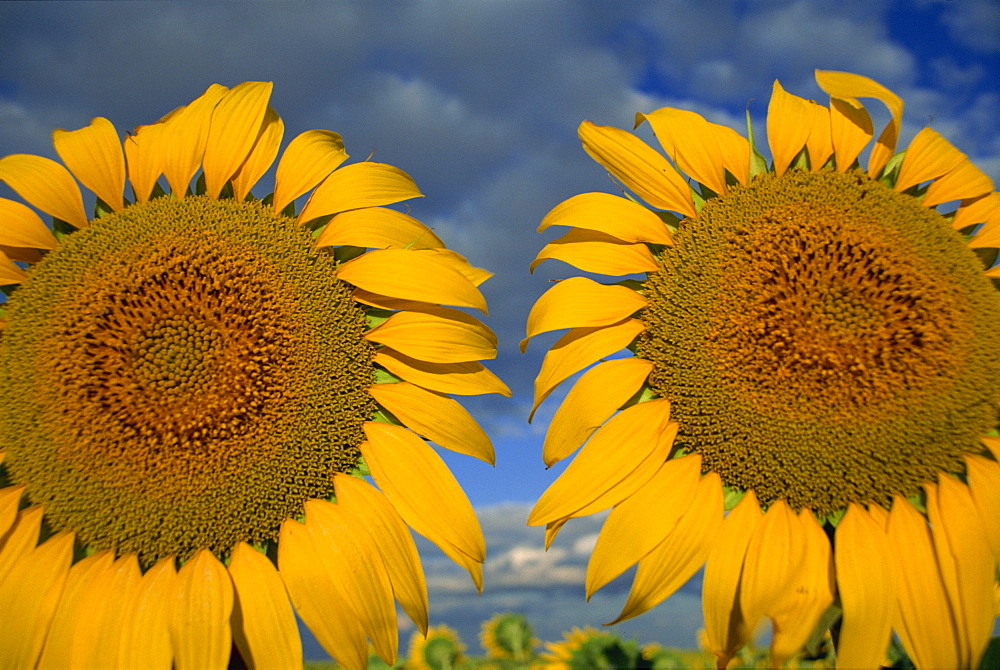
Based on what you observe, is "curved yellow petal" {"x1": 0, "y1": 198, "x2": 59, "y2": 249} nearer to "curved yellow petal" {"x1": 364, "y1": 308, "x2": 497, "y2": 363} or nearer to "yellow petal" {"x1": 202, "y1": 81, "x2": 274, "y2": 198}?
"yellow petal" {"x1": 202, "y1": 81, "x2": 274, "y2": 198}

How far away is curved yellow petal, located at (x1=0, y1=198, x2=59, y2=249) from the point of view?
130 inches

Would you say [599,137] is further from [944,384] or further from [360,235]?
[944,384]

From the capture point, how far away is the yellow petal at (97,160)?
3.39m

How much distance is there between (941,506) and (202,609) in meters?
2.85

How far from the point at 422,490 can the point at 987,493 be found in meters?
2.19

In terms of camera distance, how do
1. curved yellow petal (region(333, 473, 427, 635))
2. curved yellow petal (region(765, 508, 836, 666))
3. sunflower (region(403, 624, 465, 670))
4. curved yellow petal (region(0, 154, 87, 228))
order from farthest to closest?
sunflower (region(403, 624, 465, 670)) → curved yellow petal (region(0, 154, 87, 228)) → curved yellow petal (region(333, 473, 427, 635)) → curved yellow petal (region(765, 508, 836, 666))

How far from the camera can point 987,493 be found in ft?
9.62

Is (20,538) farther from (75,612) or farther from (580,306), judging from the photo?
(580,306)

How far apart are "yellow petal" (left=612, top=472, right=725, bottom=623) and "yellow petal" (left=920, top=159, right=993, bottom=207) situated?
1.61m

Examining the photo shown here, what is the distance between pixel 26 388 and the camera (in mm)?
3125

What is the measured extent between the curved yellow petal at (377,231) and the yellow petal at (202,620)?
1.42 m

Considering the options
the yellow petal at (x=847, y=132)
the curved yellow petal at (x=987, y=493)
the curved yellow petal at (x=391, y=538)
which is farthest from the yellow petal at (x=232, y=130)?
the curved yellow petal at (x=987, y=493)

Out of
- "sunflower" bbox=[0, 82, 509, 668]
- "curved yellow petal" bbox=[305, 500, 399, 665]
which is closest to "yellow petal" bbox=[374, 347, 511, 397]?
"sunflower" bbox=[0, 82, 509, 668]

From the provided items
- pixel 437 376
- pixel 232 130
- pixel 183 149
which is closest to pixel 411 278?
pixel 437 376
